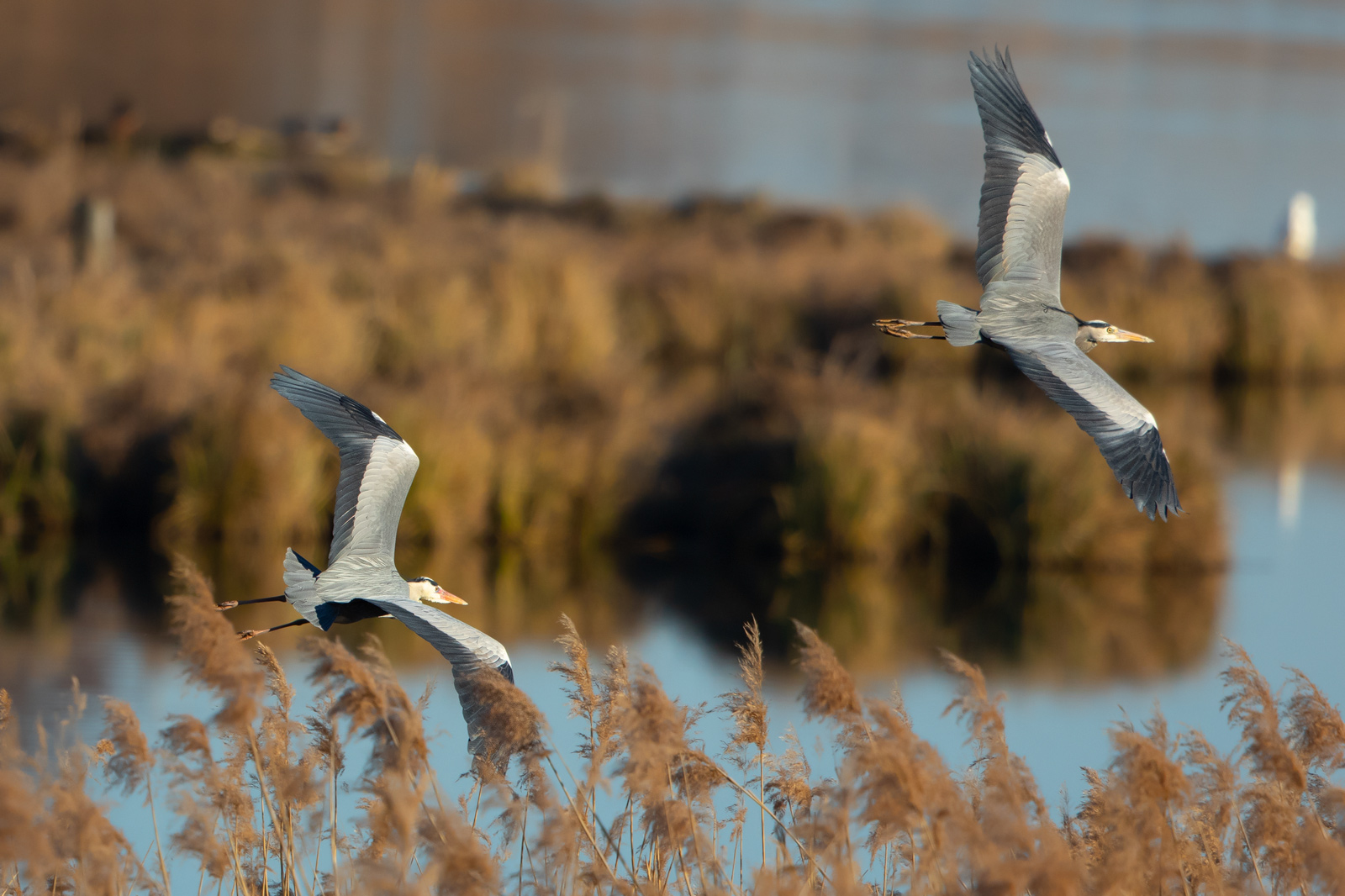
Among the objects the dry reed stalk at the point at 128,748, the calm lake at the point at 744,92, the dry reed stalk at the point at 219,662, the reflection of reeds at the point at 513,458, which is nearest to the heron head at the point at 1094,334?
the dry reed stalk at the point at 219,662

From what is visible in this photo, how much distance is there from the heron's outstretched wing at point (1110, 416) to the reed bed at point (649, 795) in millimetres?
701

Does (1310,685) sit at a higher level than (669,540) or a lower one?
higher

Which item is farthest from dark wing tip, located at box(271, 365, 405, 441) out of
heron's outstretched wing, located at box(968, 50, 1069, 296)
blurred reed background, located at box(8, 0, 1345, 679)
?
blurred reed background, located at box(8, 0, 1345, 679)

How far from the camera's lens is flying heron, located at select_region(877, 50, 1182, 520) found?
2523 millimetres

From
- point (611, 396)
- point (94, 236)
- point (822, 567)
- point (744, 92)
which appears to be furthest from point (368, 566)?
point (744, 92)

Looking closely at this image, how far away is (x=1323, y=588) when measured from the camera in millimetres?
13039

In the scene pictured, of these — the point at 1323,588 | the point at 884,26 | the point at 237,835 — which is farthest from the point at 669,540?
the point at 884,26

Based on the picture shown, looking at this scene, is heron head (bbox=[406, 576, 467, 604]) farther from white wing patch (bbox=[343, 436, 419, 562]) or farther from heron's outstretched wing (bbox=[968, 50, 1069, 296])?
heron's outstretched wing (bbox=[968, 50, 1069, 296])

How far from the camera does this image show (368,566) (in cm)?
250

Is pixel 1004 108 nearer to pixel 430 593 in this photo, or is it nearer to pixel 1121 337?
pixel 1121 337

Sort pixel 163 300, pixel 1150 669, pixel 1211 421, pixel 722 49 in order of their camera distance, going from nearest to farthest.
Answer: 1. pixel 1150 669
2. pixel 163 300
3. pixel 1211 421
4. pixel 722 49

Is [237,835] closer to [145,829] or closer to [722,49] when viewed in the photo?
[145,829]

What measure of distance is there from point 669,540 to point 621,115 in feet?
202

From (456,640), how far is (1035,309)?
42.4 inches
